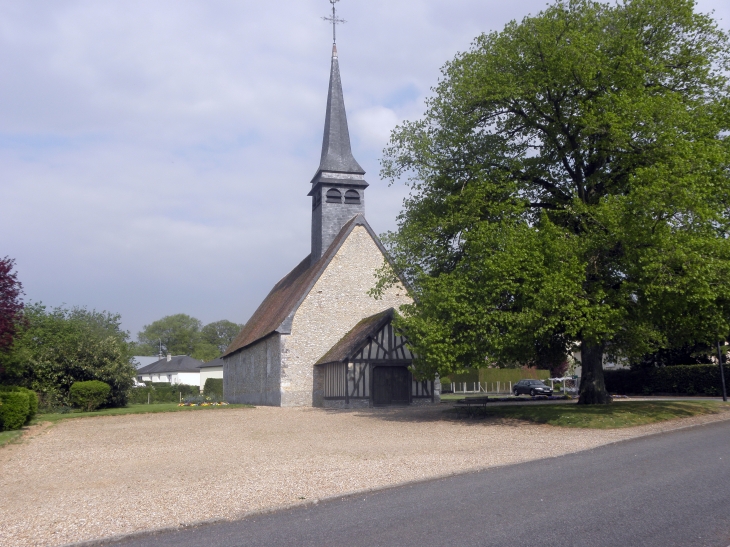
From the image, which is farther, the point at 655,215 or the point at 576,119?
the point at 576,119

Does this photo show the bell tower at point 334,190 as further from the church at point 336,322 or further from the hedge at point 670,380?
the hedge at point 670,380

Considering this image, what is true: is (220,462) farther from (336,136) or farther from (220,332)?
(220,332)

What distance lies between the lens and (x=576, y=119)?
1661cm

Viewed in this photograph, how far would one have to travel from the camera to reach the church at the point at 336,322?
25.2m

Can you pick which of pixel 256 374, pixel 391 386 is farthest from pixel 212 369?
pixel 391 386

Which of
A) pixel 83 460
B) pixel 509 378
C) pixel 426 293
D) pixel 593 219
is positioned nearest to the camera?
pixel 83 460

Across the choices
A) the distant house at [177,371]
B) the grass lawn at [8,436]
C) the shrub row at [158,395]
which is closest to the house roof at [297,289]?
the shrub row at [158,395]

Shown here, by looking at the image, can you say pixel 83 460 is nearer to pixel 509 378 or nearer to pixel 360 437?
pixel 360 437

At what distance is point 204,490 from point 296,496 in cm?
140

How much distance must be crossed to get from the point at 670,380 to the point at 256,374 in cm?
2010

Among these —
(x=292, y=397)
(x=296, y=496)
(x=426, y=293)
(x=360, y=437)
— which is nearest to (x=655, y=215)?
(x=426, y=293)

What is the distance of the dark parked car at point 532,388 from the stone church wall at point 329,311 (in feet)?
37.6

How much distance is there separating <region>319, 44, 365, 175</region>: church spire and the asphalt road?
23.5m

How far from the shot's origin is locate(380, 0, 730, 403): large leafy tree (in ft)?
46.4
